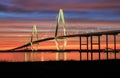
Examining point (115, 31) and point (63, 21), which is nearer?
point (115, 31)

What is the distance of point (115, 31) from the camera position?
228 ft

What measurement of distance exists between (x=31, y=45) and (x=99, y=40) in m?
27.3

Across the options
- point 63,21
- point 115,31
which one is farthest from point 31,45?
point 115,31

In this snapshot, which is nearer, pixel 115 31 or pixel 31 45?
pixel 115 31
